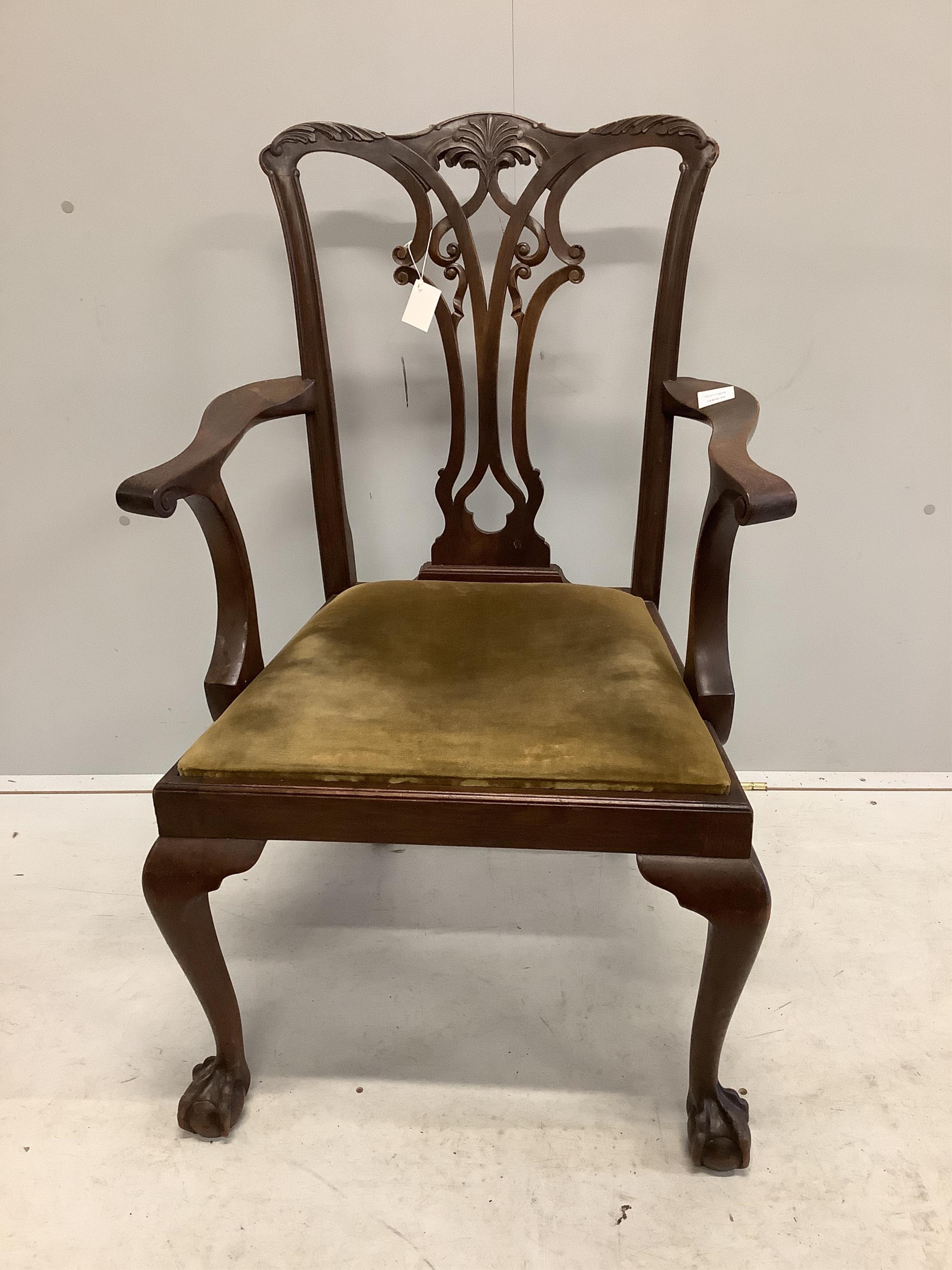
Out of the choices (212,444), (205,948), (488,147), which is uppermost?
(488,147)

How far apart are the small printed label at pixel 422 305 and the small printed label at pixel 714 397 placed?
1.27 feet

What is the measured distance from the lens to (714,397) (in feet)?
3.49

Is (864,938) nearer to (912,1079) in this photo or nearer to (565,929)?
(912,1079)

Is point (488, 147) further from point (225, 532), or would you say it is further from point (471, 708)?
point (471, 708)

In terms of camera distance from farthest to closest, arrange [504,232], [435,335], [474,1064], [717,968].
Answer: [435,335]
[504,232]
[474,1064]
[717,968]

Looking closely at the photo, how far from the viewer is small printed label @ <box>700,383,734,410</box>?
105 centimetres

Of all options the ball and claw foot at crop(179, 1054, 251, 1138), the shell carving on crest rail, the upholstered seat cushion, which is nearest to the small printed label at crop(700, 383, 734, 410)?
the shell carving on crest rail

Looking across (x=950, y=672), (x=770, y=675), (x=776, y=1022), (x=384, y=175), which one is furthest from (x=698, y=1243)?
(x=384, y=175)

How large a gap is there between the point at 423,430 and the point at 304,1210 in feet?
3.83

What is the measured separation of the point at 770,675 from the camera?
5.53 feet

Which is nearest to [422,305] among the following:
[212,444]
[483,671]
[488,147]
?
[488,147]

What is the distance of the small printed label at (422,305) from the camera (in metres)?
1.18

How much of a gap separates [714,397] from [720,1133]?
86 centimetres

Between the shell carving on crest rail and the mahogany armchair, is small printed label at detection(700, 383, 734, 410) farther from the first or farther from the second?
the shell carving on crest rail
